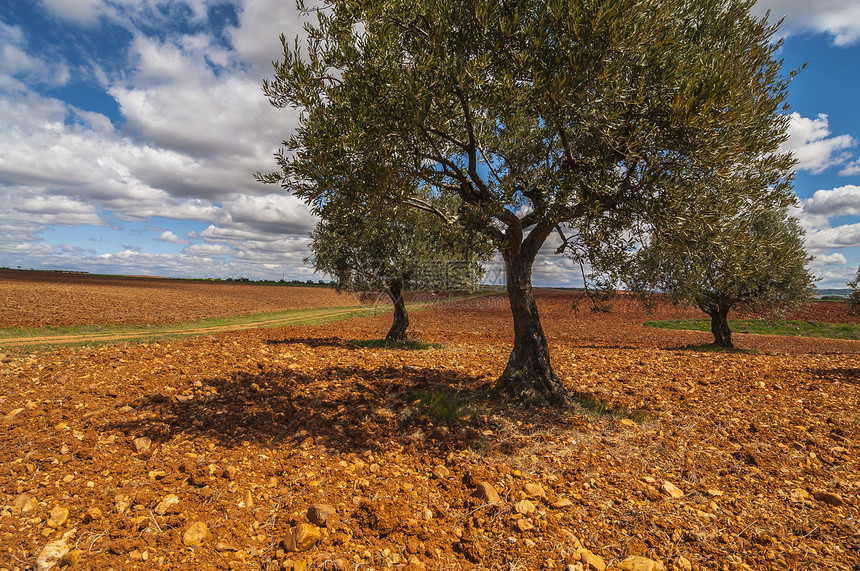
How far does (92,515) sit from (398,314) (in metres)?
19.8

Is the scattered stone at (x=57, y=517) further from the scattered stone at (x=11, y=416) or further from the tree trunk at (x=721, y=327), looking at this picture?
the tree trunk at (x=721, y=327)

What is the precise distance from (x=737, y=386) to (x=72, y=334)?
3614 cm


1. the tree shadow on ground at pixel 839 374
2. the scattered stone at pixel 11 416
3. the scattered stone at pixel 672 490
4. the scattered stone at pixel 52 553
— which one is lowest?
the scattered stone at pixel 52 553

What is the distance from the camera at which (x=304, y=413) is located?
10094mm

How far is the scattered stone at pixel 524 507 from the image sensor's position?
6535mm

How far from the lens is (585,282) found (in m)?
11.6

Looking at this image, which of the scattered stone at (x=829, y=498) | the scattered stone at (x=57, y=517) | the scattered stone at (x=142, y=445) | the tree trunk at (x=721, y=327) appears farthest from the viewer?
the tree trunk at (x=721, y=327)

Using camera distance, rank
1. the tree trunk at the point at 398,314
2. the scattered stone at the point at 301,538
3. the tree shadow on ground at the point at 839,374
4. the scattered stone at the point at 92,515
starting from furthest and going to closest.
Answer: the tree trunk at the point at 398,314 → the tree shadow on ground at the point at 839,374 → the scattered stone at the point at 92,515 → the scattered stone at the point at 301,538

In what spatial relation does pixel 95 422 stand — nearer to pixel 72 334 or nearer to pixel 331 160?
pixel 331 160

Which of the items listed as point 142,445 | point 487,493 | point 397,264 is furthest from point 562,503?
point 397,264

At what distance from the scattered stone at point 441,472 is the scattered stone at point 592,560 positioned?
9.00 ft

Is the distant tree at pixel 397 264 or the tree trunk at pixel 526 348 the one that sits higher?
the distant tree at pixel 397 264

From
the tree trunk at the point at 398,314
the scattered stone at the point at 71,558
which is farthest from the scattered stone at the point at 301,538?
the tree trunk at the point at 398,314

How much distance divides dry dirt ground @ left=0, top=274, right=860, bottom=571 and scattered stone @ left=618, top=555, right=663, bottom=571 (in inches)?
1.6
